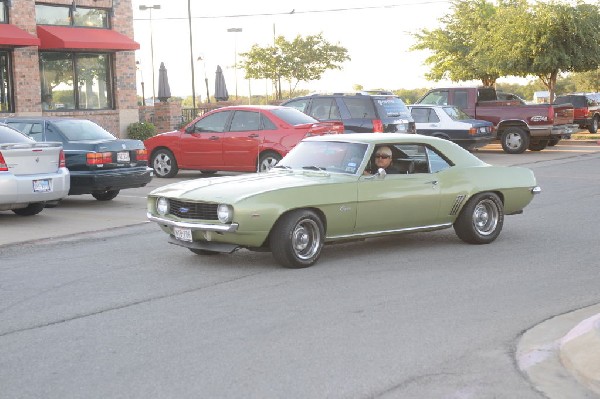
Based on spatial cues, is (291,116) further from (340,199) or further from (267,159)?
(340,199)

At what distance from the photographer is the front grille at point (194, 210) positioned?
8.89m

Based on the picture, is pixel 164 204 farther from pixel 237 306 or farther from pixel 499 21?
pixel 499 21

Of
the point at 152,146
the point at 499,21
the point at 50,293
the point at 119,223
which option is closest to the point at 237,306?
the point at 50,293

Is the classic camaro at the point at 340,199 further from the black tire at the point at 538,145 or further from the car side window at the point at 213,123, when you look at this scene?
the black tire at the point at 538,145

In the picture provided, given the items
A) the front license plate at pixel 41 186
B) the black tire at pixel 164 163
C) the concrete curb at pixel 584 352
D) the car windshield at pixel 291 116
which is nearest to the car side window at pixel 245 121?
the car windshield at pixel 291 116

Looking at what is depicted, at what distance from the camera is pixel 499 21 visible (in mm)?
35094

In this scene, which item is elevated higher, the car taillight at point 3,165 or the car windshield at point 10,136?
the car windshield at point 10,136

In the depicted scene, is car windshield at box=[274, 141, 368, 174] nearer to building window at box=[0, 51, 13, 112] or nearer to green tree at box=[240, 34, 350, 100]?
building window at box=[0, 51, 13, 112]

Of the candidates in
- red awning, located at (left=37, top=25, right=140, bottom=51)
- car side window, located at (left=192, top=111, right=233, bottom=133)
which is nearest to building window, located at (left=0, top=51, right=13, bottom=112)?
red awning, located at (left=37, top=25, right=140, bottom=51)

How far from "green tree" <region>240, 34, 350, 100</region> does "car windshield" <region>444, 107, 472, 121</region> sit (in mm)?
33253

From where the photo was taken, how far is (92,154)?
14.6 metres

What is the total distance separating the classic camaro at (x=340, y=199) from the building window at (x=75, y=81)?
1911 centimetres

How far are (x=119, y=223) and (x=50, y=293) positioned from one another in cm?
487

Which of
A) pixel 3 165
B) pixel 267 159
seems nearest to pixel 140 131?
pixel 267 159
